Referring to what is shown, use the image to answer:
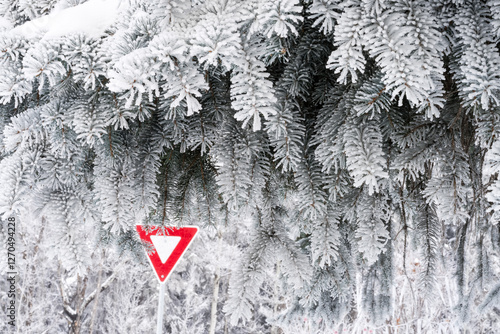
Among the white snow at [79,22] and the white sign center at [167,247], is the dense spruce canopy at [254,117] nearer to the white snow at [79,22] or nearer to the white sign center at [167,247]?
the white snow at [79,22]

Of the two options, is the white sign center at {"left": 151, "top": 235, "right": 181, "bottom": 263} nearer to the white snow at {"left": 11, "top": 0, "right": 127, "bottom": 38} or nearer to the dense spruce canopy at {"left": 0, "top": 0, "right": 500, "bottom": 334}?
the dense spruce canopy at {"left": 0, "top": 0, "right": 500, "bottom": 334}

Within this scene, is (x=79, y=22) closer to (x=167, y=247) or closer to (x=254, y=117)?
A: (x=254, y=117)

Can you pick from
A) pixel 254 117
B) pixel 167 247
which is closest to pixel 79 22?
pixel 254 117

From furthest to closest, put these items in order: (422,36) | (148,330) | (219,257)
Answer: (148,330)
(219,257)
(422,36)

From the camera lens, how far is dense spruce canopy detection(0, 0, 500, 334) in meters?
0.44

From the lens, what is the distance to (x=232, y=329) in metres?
8.02

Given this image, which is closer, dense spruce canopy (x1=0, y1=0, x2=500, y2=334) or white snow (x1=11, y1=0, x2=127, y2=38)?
dense spruce canopy (x1=0, y1=0, x2=500, y2=334)

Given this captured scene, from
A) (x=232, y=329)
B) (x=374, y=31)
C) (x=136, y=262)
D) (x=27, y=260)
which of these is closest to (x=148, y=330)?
(x=232, y=329)

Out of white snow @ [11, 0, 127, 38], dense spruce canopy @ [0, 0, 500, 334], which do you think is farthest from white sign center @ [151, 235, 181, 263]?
white snow @ [11, 0, 127, 38]

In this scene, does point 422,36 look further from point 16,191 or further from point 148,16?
point 16,191

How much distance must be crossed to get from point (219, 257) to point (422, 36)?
6328 mm

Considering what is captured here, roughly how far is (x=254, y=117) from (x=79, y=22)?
41 cm

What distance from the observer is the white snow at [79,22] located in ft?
1.86

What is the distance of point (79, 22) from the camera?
589 mm
